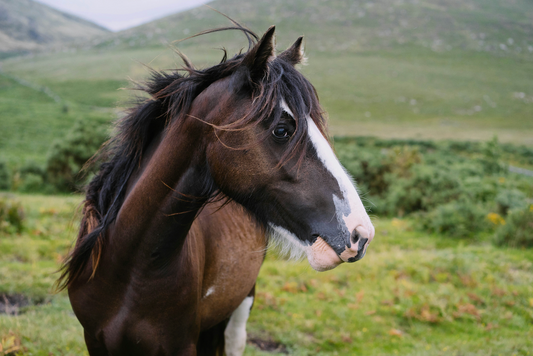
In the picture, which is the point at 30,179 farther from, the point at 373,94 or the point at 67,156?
the point at 373,94

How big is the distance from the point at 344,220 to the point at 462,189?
13.2 metres

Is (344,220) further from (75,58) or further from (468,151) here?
(75,58)

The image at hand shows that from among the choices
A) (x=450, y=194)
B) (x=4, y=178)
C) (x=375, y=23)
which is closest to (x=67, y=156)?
(x=4, y=178)

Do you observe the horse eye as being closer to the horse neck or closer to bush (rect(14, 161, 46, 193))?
the horse neck

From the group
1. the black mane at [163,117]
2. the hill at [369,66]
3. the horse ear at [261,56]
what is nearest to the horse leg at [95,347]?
the black mane at [163,117]

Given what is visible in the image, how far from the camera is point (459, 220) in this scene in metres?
10.8

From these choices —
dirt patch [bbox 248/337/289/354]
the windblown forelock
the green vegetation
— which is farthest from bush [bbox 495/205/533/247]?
the windblown forelock

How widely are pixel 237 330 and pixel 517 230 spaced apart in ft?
28.1

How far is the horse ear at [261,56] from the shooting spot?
5.53 feet

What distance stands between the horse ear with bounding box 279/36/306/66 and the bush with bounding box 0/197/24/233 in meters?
8.82

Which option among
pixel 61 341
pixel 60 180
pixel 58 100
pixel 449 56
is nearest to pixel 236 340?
pixel 61 341

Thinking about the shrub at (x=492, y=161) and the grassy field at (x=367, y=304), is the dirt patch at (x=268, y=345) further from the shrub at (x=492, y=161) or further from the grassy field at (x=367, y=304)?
the shrub at (x=492, y=161)

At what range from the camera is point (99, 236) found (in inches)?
93.7

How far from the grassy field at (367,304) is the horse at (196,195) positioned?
72.4 inches
